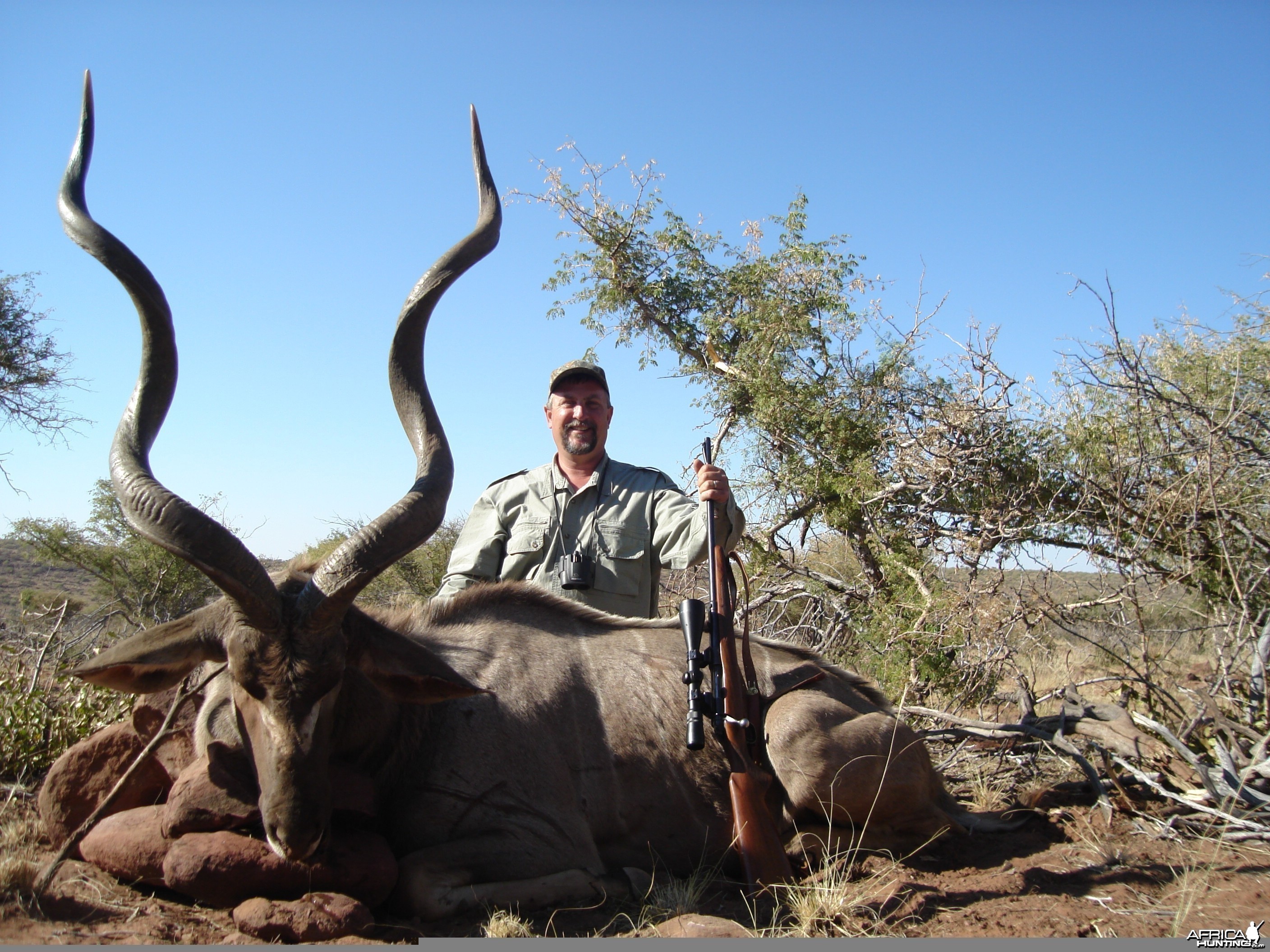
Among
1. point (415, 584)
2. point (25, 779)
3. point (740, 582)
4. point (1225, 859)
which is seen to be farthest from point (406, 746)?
point (415, 584)

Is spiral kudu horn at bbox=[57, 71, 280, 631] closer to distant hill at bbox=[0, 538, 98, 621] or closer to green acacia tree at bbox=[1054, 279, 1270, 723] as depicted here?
green acacia tree at bbox=[1054, 279, 1270, 723]

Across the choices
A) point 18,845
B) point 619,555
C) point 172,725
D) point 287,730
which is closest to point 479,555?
point 619,555

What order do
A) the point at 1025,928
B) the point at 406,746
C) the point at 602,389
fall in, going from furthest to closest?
1. the point at 602,389
2. the point at 406,746
3. the point at 1025,928

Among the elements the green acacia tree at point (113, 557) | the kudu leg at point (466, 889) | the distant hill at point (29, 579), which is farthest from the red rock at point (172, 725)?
the distant hill at point (29, 579)

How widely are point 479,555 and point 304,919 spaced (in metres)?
2.89

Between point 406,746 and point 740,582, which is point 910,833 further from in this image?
point 740,582

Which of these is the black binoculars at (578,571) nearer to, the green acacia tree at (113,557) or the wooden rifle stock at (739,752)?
the wooden rifle stock at (739,752)

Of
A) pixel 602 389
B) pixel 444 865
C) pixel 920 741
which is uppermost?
pixel 602 389

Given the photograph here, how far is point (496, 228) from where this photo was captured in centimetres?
454

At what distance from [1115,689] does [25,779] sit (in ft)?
22.9

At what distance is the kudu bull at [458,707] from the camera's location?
11.0 feet

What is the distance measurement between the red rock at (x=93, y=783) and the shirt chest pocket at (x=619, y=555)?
2.64 meters

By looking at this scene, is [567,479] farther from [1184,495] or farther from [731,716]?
[1184,495]

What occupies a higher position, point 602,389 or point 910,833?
point 602,389
